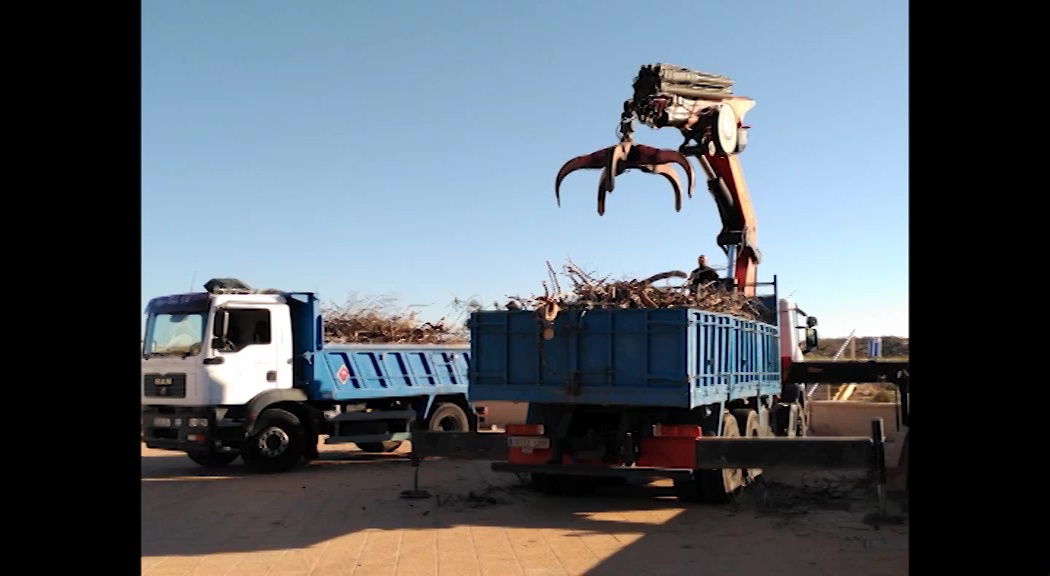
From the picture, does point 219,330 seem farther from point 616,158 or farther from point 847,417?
point 847,417

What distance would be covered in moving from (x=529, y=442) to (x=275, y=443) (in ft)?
17.8

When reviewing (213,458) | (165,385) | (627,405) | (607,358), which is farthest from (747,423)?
(213,458)

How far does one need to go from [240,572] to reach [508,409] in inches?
512

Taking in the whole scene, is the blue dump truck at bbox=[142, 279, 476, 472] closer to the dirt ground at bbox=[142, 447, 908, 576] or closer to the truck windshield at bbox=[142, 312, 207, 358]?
the truck windshield at bbox=[142, 312, 207, 358]

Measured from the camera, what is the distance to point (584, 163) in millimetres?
11641

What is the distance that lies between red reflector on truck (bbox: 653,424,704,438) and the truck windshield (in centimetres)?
734

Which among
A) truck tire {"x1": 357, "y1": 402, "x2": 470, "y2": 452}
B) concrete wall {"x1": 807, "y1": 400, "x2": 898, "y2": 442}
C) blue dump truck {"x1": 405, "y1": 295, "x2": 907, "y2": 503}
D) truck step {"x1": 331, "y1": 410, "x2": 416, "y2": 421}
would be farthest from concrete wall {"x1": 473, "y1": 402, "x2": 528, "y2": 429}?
blue dump truck {"x1": 405, "y1": 295, "x2": 907, "y2": 503}

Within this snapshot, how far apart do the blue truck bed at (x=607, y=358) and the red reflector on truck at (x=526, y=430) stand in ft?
1.06

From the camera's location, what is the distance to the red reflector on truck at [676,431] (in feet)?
31.8

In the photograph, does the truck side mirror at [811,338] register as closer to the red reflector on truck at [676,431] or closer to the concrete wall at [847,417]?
the concrete wall at [847,417]

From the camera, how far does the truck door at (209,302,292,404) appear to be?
1365 cm

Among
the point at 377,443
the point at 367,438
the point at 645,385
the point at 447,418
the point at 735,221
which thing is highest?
the point at 735,221

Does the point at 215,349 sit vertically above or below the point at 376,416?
above
